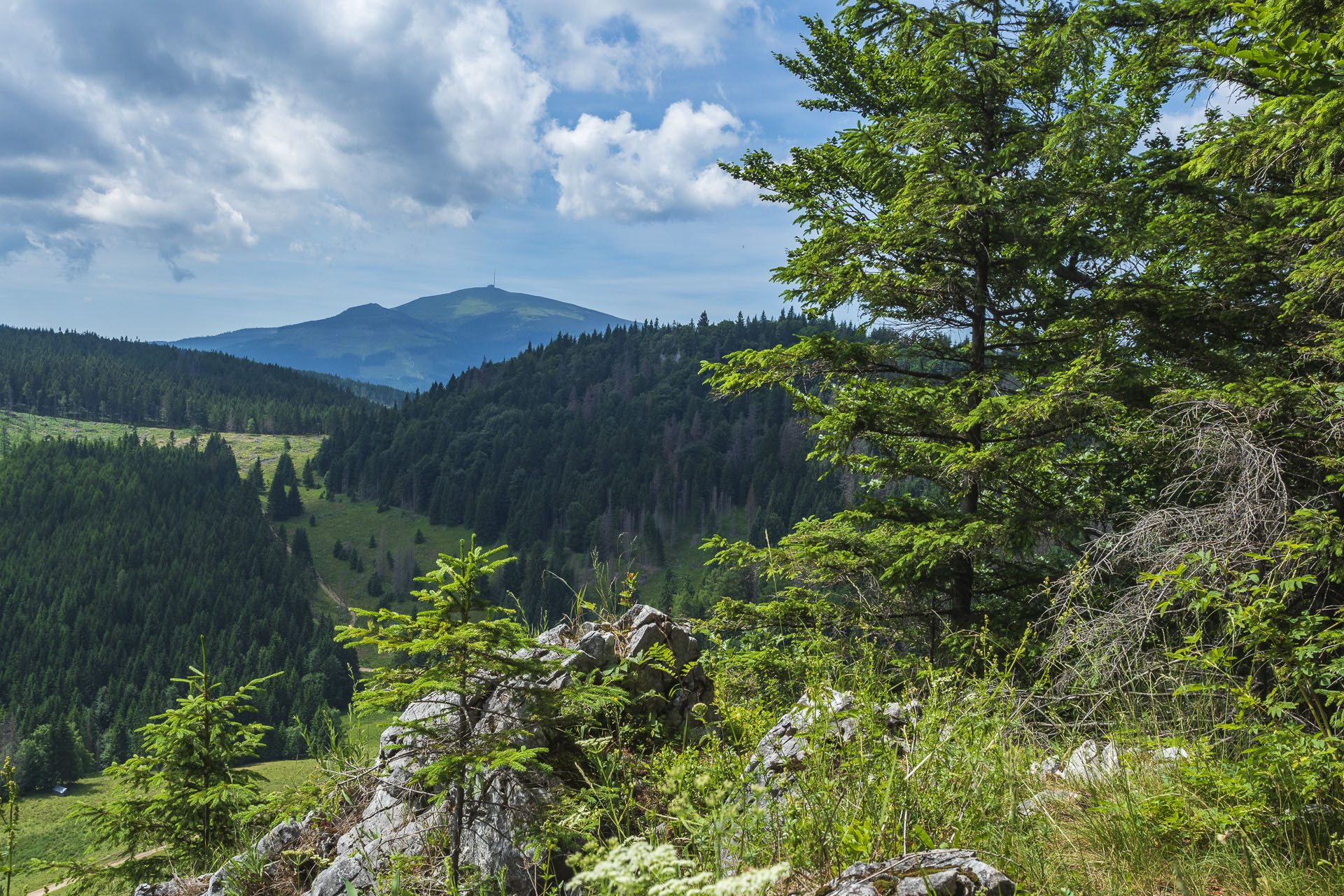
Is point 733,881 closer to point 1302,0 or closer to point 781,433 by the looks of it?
point 1302,0

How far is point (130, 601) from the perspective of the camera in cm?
12319

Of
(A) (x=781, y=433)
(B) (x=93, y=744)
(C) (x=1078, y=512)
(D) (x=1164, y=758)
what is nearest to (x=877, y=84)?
(C) (x=1078, y=512)

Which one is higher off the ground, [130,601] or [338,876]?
[338,876]

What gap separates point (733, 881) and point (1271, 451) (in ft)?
21.1

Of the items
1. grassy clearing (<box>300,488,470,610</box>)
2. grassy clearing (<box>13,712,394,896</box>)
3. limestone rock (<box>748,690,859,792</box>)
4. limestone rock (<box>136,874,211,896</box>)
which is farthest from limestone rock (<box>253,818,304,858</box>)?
grassy clearing (<box>300,488,470,610</box>)

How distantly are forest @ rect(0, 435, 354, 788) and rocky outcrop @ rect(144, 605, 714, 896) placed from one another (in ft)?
303

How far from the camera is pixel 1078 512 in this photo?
838 centimetres

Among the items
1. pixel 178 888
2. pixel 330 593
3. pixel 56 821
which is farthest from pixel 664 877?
pixel 330 593

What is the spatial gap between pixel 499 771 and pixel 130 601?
155760 mm

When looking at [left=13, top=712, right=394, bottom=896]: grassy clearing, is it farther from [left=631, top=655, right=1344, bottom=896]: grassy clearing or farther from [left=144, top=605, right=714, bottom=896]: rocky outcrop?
[left=631, top=655, right=1344, bottom=896]: grassy clearing

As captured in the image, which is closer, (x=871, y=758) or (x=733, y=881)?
(x=733, y=881)

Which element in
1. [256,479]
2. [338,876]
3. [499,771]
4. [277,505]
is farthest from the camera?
[256,479]

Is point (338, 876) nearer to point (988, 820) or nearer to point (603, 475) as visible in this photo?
point (988, 820)

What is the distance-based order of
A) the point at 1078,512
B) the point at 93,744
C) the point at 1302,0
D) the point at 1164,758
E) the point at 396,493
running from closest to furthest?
the point at 1164,758, the point at 1302,0, the point at 1078,512, the point at 93,744, the point at 396,493
